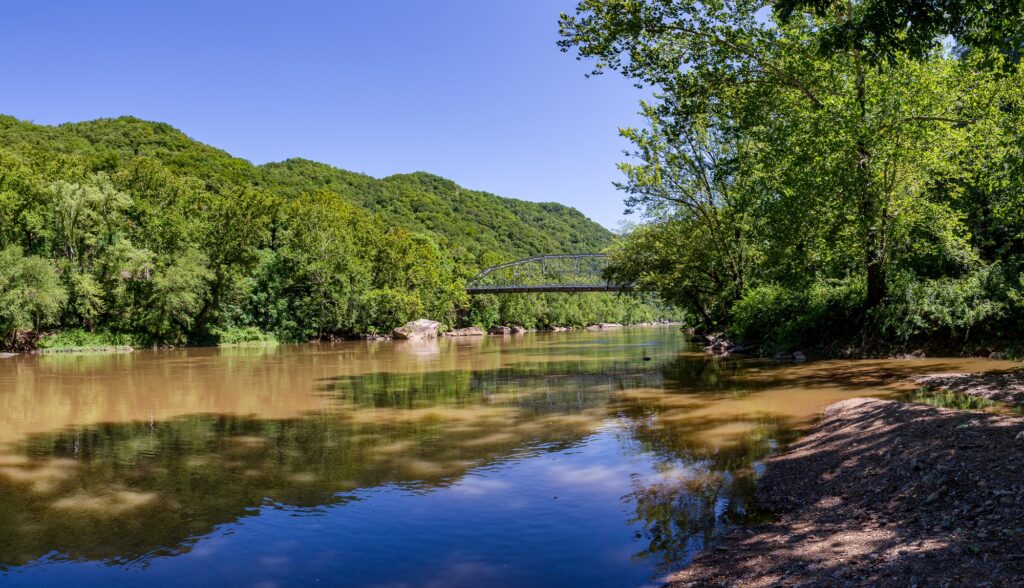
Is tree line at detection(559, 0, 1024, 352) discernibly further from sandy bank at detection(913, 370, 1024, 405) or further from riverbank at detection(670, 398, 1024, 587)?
riverbank at detection(670, 398, 1024, 587)

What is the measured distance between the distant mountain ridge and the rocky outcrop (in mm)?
14327

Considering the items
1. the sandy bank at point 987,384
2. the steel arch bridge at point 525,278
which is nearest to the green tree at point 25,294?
the sandy bank at point 987,384

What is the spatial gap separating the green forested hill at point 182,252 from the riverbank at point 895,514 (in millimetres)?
44906

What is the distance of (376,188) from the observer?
12394 cm

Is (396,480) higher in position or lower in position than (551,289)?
lower

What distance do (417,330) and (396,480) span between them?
58141mm

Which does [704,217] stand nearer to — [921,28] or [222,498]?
[921,28]

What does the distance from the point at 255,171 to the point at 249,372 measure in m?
74.4

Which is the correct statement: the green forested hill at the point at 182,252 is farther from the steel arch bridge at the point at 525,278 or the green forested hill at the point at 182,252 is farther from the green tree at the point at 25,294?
the steel arch bridge at the point at 525,278

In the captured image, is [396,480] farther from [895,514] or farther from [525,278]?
[525,278]

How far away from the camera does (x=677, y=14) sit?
51.7ft

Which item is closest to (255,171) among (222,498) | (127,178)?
(127,178)

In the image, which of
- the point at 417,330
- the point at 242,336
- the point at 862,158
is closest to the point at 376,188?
the point at 417,330

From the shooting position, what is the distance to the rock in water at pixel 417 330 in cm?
6431
